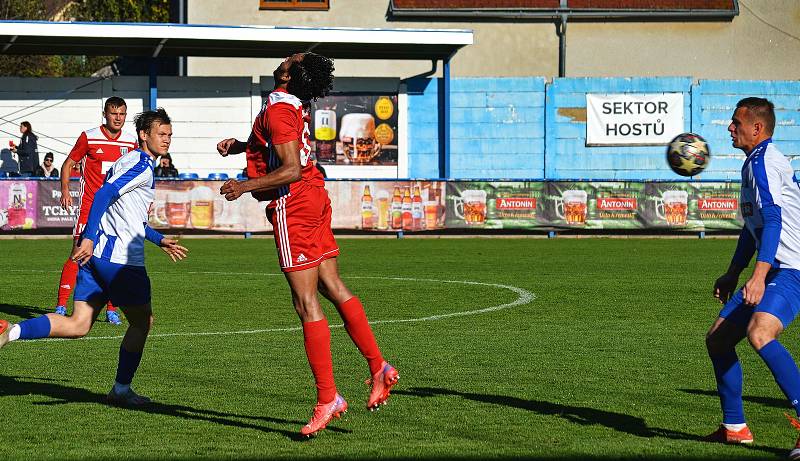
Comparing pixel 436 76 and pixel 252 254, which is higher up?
pixel 436 76

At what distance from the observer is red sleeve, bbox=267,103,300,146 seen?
664 cm

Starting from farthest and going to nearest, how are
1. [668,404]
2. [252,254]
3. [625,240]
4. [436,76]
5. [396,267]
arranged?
1. [436,76]
2. [625,240]
3. [252,254]
4. [396,267]
5. [668,404]

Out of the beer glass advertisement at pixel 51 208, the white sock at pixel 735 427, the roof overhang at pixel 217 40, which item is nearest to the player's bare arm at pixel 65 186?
the white sock at pixel 735 427

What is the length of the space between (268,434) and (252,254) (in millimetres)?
15715

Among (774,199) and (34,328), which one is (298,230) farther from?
(774,199)

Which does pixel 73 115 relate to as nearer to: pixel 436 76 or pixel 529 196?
pixel 436 76

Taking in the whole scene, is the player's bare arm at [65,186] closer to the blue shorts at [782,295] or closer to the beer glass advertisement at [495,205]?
the blue shorts at [782,295]

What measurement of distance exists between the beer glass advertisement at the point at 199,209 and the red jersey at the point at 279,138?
763 inches

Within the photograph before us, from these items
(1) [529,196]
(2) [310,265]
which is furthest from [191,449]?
(1) [529,196]

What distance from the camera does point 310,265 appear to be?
22.5 ft

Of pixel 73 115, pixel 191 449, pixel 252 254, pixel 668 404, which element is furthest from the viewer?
pixel 73 115

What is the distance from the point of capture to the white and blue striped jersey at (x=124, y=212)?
7.92 metres

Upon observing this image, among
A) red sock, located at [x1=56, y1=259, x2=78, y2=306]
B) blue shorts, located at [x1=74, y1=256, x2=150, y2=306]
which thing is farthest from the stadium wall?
blue shorts, located at [x1=74, y1=256, x2=150, y2=306]

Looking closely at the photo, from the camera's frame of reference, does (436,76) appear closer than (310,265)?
No
